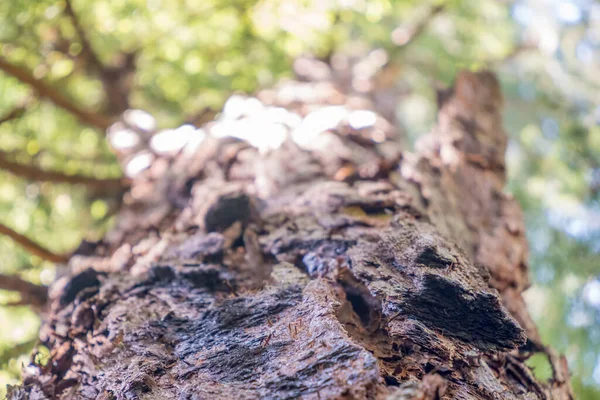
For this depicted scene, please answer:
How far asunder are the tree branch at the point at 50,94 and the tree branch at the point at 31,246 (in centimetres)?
95

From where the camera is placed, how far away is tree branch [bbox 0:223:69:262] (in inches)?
98.7

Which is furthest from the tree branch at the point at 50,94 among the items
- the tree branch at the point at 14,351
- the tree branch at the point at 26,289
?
the tree branch at the point at 14,351

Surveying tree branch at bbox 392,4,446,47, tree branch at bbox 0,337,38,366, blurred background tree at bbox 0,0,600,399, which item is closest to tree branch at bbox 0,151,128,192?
blurred background tree at bbox 0,0,600,399

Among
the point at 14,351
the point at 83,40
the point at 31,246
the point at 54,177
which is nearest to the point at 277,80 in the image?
the point at 83,40

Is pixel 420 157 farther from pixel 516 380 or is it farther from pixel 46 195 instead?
pixel 46 195

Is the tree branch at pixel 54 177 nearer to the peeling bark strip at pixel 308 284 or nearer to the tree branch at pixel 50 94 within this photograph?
the tree branch at pixel 50 94

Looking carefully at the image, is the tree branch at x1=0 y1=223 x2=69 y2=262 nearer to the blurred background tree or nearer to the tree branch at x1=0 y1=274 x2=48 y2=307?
the tree branch at x1=0 y1=274 x2=48 y2=307

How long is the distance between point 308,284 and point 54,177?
218 cm

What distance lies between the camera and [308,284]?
59.4 inches

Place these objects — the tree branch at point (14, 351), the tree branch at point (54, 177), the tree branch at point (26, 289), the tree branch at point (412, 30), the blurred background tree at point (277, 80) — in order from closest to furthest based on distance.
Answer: the tree branch at point (14, 351)
the tree branch at point (26, 289)
the tree branch at point (54, 177)
the blurred background tree at point (277, 80)
the tree branch at point (412, 30)

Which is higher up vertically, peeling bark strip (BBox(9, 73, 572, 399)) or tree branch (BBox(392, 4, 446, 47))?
tree branch (BBox(392, 4, 446, 47))

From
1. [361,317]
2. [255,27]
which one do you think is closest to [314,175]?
[361,317]

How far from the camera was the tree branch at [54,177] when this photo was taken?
280 cm

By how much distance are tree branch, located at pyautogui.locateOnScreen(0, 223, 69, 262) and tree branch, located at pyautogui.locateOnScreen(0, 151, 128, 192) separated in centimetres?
43
